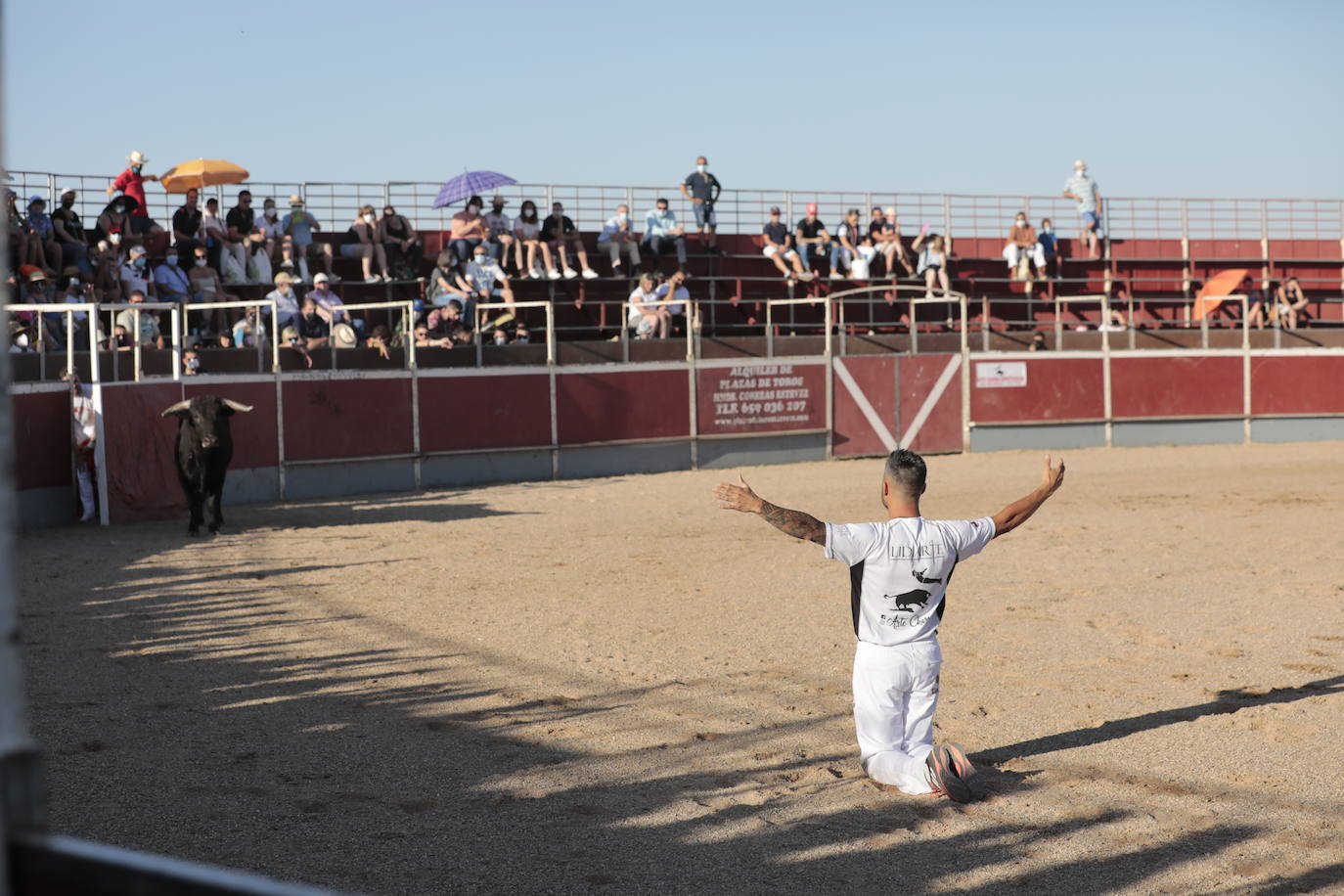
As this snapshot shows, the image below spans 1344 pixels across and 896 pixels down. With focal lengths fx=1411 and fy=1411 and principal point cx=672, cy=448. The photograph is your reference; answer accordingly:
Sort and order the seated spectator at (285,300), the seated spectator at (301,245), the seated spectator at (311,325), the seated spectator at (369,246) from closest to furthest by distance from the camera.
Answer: the seated spectator at (285,300) → the seated spectator at (311,325) → the seated spectator at (301,245) → the seated spectator at (369,246)

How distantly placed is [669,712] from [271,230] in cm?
1685

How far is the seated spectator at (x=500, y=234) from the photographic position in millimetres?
24391

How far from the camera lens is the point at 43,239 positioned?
18203 millimetres

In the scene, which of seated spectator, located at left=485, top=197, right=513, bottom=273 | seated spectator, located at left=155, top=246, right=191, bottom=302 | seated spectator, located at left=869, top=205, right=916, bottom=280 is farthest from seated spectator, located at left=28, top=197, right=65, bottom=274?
seated spectator, located at left=869, top=205, right=916, bottom=280

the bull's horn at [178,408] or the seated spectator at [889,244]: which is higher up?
the seated spectator at [889,244]

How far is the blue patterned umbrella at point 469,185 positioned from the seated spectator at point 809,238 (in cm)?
659

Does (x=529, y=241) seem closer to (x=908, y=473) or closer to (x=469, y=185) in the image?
(x=469, y=185)

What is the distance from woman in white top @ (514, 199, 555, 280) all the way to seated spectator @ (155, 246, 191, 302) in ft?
21.6

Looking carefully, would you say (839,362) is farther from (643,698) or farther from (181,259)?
(643,698)

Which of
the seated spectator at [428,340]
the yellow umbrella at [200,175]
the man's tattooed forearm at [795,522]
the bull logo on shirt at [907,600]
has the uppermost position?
the yellow umbrella at [200,175]

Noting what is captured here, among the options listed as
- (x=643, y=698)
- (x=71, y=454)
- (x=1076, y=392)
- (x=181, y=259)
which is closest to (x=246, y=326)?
(x=181, y=259)

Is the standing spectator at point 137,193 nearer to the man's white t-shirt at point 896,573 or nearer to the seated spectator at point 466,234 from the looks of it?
the seated spectator at point 466,234

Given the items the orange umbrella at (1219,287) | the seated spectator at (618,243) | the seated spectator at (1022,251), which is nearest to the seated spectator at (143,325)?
the seated spectator at (618,243)

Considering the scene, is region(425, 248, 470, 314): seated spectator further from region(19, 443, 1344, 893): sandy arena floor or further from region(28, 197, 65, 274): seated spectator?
region(19, 443, 1344, 893): sandy arena floor
